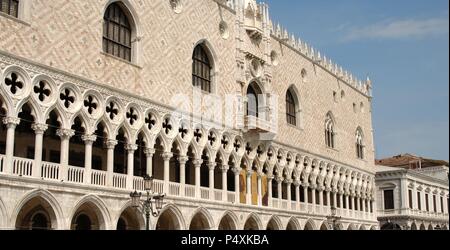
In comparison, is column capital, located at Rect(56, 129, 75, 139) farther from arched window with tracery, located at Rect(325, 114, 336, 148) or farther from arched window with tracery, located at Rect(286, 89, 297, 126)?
arched window with tracery, located at Rect(325, 114, 336, 148)

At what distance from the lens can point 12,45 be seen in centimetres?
1456

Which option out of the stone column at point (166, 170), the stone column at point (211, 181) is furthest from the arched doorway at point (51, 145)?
the stone column at point (211, 181)

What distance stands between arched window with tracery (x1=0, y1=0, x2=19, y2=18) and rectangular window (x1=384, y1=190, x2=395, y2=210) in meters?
30.3

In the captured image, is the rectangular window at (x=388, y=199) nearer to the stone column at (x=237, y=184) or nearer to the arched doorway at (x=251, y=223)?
the arched doorway at (x=251, y=223)

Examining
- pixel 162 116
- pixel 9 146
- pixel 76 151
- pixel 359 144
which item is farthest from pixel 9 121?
pixel 359 144

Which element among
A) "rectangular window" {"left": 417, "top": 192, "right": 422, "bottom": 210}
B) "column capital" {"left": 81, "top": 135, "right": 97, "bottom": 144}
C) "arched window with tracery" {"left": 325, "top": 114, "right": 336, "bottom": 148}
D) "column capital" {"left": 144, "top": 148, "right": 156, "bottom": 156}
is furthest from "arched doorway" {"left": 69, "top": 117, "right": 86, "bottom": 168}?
"rectangular window" {"left": 417, "top": 192, "right": 422, "bottom": 210}

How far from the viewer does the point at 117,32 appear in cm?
1817

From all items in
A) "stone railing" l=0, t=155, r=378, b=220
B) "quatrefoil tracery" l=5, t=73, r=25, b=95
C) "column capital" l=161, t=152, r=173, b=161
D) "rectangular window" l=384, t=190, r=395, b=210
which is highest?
"quatrefoil tracery" l=5, t=73, r=25, b=95

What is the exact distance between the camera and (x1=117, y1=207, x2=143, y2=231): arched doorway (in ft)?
59.0

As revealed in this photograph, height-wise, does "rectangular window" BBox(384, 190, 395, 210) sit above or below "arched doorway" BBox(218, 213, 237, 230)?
above
